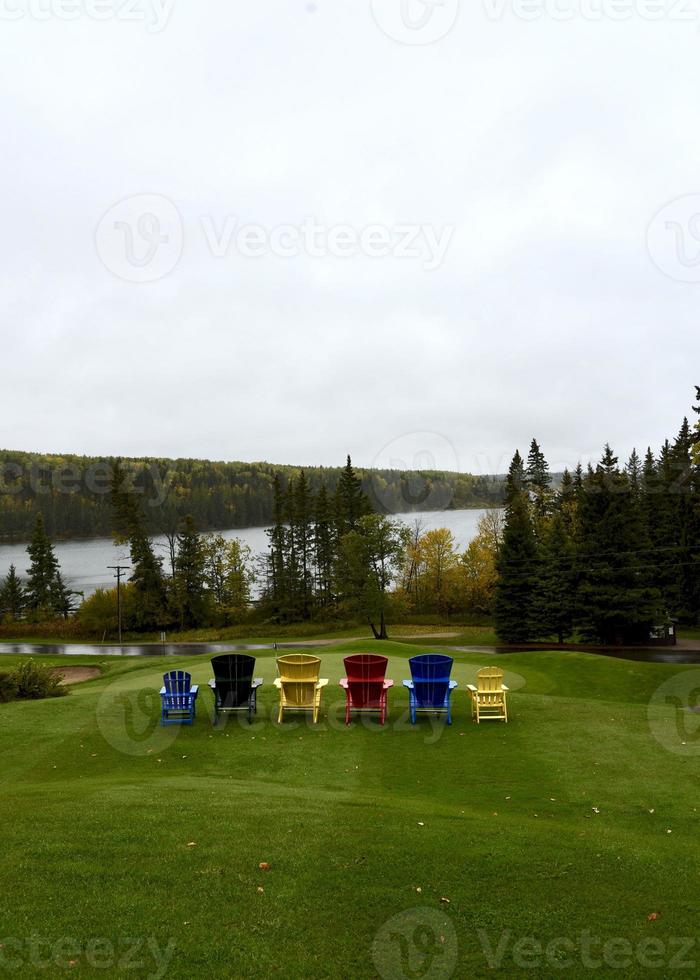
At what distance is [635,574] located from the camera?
4841 cm

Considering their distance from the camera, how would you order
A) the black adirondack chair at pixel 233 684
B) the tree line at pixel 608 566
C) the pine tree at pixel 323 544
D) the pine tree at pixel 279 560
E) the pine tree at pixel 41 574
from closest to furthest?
the black adirondack chair at pixel 233 684 < the tree line at pixel 608 566 < the pine tree at pixel 279 560 < the pine tree at pixel 323 544 < the pine tree at pixel 41 574

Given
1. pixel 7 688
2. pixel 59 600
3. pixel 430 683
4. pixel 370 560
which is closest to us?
pixel 430 683

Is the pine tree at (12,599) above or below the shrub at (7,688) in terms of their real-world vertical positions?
below

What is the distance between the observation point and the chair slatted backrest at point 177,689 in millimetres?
13977

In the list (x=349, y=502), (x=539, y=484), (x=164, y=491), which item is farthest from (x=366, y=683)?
(x=164, y=491)

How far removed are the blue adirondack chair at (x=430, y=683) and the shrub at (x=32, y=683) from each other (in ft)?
35.6

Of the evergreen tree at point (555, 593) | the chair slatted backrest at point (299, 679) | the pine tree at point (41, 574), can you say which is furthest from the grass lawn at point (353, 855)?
the pine tree at point (41, 574)

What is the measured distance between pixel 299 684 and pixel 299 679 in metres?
0.10

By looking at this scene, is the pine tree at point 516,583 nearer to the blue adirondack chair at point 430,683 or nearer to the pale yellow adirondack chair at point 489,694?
the pale yellow adirondack chair at point 489,694

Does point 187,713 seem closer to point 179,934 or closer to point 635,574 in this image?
point 179,934

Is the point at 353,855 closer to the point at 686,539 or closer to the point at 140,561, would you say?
the point at 686,539

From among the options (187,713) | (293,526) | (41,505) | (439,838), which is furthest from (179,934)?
(41,505)

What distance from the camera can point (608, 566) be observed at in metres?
49.8

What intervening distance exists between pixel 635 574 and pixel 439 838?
151 feet
